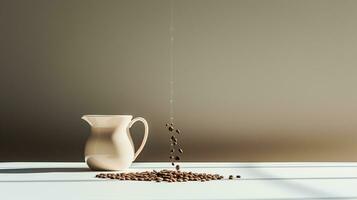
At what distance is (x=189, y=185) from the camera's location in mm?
1495

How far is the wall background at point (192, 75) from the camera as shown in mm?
2365

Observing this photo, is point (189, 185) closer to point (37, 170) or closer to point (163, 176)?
point (163, 176)

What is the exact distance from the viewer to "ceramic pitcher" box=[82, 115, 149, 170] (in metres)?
1.74

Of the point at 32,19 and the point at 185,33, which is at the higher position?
the point at 185,33

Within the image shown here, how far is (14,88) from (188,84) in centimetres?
68

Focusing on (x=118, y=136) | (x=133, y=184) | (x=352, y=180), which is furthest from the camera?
(x=118, y=136)

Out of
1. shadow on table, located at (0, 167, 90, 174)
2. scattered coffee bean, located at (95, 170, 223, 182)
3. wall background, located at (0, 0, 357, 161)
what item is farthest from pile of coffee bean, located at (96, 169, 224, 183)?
wall background, located at (0, 0, 357, 161)

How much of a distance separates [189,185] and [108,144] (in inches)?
13.5

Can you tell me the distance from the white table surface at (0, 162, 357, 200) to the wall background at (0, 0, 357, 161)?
412 mm

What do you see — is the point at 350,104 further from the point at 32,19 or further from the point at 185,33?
the point at 32,19

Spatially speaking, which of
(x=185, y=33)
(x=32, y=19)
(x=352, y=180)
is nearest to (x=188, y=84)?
(x=185, y=33)

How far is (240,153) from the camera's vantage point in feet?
7.97

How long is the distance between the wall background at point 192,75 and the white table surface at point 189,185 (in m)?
0.41

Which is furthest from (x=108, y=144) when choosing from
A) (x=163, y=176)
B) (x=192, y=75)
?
(x=192, y=75)
